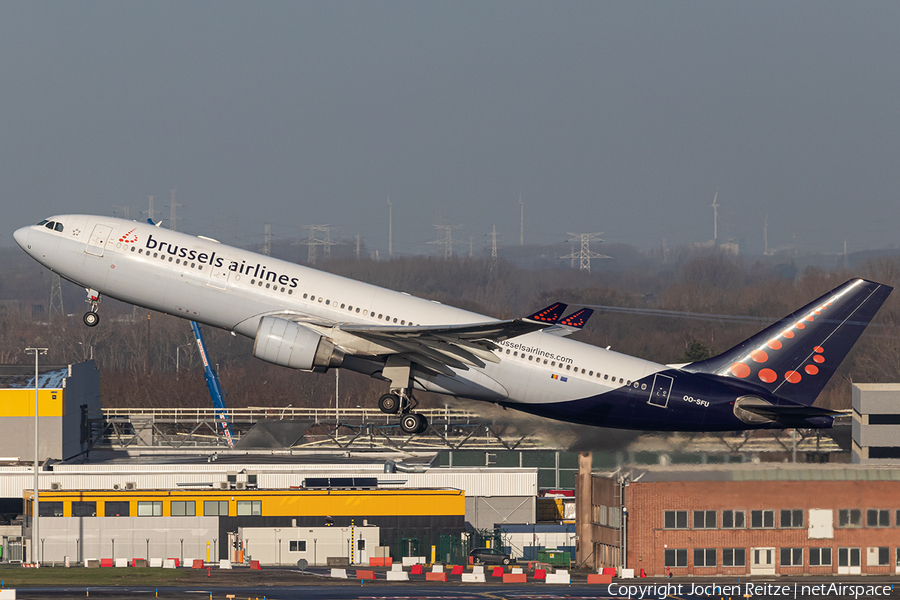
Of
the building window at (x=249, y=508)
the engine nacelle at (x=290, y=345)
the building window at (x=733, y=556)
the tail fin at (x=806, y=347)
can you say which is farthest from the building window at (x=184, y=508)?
the tail fin at (x=806, y=347)

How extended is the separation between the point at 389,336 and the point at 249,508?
904 inches

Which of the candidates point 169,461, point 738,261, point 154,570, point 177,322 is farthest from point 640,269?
point 154,570

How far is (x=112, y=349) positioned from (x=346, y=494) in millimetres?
121030

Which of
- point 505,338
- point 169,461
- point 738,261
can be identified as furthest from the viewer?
point 738,261

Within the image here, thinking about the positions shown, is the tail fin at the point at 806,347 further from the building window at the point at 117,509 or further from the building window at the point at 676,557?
the building window at the point at 117,509

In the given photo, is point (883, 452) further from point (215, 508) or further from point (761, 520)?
point (215, 508)

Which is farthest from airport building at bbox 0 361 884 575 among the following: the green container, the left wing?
the left wing

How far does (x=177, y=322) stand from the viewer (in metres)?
184

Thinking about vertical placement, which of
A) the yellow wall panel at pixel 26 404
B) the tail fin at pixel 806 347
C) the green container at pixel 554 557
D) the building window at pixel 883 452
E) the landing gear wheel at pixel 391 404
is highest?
the tail fin at pixel 806 347

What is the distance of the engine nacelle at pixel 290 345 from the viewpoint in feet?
156

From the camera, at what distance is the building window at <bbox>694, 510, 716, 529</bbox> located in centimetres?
5666

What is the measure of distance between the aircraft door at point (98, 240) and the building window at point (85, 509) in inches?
847

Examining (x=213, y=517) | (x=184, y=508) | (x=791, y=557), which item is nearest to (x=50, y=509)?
(x=184, y=508)

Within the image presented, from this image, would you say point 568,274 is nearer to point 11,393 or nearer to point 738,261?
point 738,261
